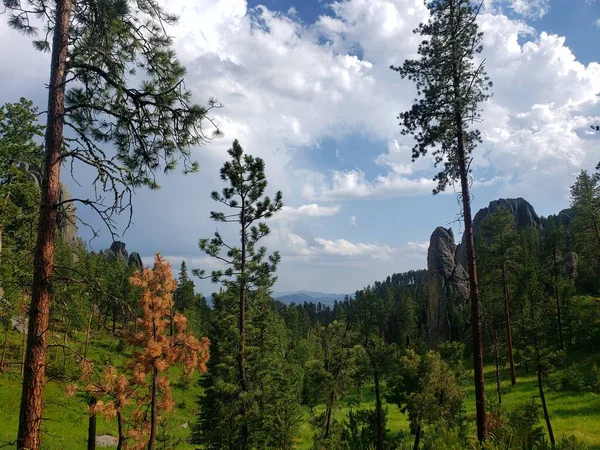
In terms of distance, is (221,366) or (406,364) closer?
(221,366)

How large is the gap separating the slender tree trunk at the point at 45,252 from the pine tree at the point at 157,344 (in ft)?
25.6

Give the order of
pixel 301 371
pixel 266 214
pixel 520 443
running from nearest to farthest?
1. pixel 520 443
2. pixel 266 214
3. pixel 301 371

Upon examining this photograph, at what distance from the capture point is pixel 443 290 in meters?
61.0

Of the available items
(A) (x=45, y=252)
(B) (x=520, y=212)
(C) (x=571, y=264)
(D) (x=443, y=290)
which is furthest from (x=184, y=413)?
(B) (x=520, y=212)

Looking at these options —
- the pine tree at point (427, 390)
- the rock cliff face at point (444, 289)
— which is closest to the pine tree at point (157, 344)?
the pine tree at point (427, 390)

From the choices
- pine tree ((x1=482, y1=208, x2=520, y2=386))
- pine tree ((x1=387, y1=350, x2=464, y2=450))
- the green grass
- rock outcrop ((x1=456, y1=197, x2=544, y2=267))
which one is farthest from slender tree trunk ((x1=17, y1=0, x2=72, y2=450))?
rock outcrop ((x1=456, y1=197, x2=544, y2=267))

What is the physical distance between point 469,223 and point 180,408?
129 feet

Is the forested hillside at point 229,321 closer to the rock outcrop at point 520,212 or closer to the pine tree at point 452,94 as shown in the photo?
the pine tree at point 452,94

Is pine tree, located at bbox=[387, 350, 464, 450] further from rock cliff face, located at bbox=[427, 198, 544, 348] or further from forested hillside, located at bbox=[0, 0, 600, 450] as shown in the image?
rock cliff face, located at bbox=[427, 198, 544, 348]

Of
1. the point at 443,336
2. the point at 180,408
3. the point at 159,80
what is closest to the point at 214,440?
the point at 159,80

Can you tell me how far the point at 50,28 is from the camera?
249 inches

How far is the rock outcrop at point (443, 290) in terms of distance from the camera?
5903cm

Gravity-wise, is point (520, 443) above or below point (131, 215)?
below

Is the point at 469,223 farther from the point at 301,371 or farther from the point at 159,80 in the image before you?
the point at 301,371
